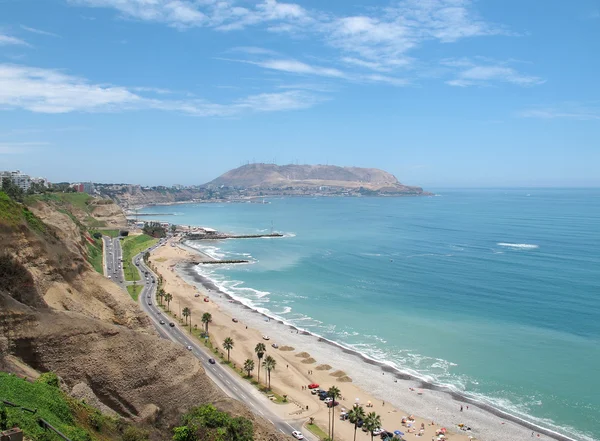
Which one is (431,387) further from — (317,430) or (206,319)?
(206,319)

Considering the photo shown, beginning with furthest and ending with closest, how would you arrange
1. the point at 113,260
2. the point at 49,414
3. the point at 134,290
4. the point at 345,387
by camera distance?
1. the point at 113,260
2. the point at 134,290
3. the point at 345,387
4. the point at 49,414

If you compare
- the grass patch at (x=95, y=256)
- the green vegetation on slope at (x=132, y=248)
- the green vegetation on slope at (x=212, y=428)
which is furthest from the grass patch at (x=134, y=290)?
the green vegetation on slope at (x=212, y=428)

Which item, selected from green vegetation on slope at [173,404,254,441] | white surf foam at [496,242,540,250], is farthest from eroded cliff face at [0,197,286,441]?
white surf foam at [496,242,540,250]

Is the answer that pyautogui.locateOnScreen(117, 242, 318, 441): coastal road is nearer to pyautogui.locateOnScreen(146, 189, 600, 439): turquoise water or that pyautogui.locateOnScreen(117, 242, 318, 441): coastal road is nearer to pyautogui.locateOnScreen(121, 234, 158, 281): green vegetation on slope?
pyautogui.locateOnScreen(121, 234, 158, 281): green vegetation on slope

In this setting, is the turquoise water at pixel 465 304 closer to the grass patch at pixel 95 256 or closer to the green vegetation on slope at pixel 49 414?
the grass patch at pixel 95 256

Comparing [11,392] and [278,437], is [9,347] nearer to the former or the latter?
[11,392]

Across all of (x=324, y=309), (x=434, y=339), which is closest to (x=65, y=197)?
(x=324, y=309)

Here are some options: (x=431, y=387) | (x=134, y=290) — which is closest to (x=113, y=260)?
(x=134, y=290)
